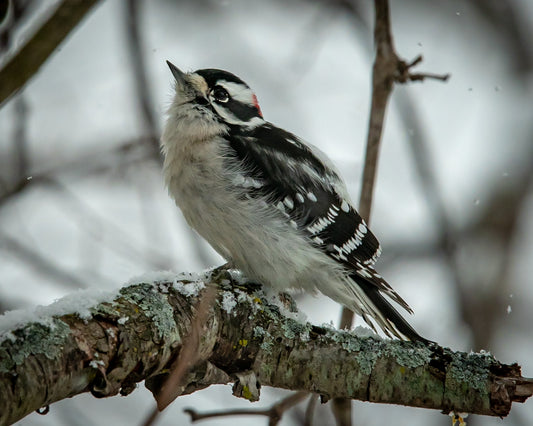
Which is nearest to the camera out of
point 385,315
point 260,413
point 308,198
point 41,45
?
point 41,45

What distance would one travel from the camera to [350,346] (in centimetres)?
276

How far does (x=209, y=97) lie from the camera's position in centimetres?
411

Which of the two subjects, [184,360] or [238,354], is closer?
[184,360]

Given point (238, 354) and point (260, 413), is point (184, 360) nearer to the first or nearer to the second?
point (238, 354)

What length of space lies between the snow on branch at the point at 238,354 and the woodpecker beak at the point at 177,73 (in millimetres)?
1537

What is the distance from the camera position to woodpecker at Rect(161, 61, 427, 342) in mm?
3613

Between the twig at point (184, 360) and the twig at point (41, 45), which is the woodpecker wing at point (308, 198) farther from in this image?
the twig at point (41, 45)

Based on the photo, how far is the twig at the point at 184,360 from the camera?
215 centimetres

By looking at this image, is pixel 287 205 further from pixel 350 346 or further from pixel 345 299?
pixel 350 346

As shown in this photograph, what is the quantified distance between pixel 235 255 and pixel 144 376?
4.52 feet

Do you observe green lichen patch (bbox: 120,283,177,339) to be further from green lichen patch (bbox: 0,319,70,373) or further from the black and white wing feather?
the black and white wing feather

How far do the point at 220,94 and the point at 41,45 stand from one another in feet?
8.24

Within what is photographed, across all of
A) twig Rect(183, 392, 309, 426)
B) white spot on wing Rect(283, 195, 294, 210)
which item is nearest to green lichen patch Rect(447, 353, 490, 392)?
twig Rect(183, 392, 309, 426)

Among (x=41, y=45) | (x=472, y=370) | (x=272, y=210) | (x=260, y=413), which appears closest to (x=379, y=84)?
(x=272, y=210)
